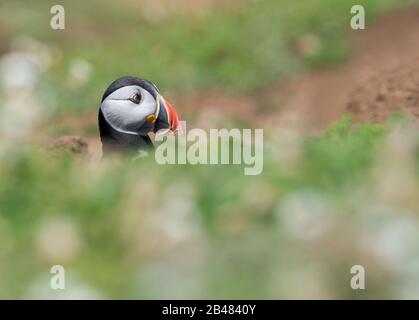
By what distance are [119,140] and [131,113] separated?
142 millimetres

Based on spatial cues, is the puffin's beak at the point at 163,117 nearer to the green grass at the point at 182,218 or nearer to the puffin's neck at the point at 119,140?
the puffin's neck at the point at 119,140

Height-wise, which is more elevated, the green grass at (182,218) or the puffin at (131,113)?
the puffin at (131,113)

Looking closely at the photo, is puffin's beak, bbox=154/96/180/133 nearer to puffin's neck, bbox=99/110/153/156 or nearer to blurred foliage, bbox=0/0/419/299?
puffin's neck, bbox=99/110/153/156

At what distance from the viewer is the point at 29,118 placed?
6184mm

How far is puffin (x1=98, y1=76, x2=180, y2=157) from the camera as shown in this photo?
18.2ft

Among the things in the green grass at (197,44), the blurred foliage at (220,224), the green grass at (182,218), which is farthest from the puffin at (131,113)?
the green grass at (197,44)

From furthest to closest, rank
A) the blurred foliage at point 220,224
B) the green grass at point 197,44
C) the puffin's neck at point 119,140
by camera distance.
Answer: the green grass at point 197,44, the puffin's neck at point 119,140, the blurred foliage at point 220,224

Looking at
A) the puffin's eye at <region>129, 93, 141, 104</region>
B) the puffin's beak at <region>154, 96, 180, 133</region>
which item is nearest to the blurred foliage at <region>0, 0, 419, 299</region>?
the puffin's beak at <region>154, 96, 180, 133</region>

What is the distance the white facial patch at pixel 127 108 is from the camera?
218 inches

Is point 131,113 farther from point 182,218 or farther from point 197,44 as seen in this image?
point 197,44

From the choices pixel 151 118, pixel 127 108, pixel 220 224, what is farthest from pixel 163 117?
pixel 220 224

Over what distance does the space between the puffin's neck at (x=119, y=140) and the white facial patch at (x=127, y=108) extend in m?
0.03

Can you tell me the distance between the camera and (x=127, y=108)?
5562 millimetres

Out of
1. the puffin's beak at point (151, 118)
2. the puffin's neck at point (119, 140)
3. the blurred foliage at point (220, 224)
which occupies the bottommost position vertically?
the blurred foliage at point (220, 224)
